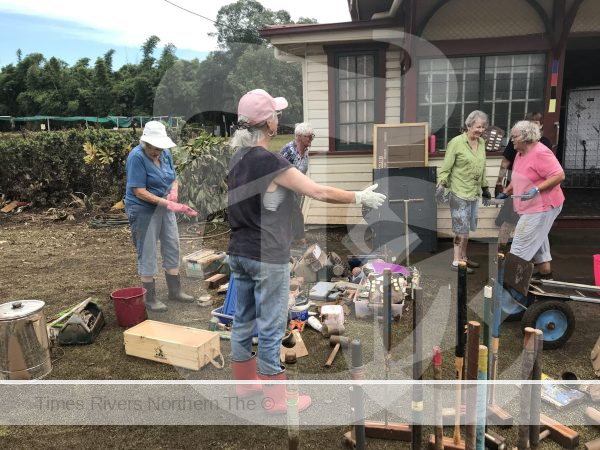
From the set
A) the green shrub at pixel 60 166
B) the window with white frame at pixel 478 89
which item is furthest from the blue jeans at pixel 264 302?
the green shrub at pixel 60 166

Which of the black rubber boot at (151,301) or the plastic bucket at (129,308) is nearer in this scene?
the plastic bucket at (129,308)

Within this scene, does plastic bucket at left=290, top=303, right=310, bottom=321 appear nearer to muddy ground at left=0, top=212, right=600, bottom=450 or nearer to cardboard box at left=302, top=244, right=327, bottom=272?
muddy ground at left=0, top=212, right=600, bottom=450

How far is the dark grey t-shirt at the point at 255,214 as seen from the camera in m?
2.64

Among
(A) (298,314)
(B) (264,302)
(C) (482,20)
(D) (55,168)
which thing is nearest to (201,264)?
(A) (298,314)

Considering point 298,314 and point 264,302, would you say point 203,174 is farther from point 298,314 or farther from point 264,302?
point 264,302

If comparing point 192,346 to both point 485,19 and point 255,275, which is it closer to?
point 255,275

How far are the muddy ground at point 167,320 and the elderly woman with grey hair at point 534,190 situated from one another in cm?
81

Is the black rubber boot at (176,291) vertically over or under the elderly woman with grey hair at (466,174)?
under

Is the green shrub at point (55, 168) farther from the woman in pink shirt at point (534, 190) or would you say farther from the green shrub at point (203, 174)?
the woman in pink shirt at point (534, 190)

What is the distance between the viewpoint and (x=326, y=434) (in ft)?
9.13

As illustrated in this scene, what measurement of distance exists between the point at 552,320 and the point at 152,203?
365 centimetres

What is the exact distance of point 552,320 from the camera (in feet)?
12.1

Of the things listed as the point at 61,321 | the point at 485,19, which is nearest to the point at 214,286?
the point at 61,321

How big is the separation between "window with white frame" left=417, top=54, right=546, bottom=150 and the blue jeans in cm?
505
